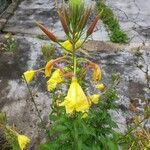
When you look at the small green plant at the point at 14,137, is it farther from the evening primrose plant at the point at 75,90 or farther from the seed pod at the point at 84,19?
the seed pod at the point at 84,19

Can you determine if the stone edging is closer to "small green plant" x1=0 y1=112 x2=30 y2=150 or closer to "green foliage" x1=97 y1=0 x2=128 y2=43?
"green foliage" x1=97 y1=0 x2=128 y2=43

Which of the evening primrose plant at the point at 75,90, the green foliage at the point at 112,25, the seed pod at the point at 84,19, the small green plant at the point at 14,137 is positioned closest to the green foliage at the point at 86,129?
the evening primrose plant at the point at 75,90

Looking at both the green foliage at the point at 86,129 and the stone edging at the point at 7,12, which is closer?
the green foliage at the point at 86,129

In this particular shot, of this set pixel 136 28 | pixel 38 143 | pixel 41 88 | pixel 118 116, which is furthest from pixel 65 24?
pixel 136 28

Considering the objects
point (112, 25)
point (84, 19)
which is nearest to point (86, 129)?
point (84, 19)

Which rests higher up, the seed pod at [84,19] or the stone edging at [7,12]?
the seed pod at [84,19]
